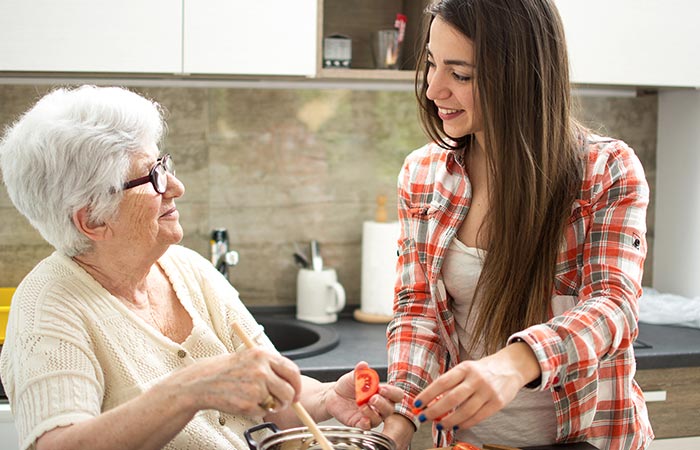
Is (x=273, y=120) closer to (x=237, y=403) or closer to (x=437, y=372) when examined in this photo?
(x=437, y=372)

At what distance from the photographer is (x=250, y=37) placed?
2.28 metres

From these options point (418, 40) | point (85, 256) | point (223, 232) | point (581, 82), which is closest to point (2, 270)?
point (223, 232)

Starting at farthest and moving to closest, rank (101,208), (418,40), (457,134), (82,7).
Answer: (418,40) < (82,7) < (457,134) < (101,208)

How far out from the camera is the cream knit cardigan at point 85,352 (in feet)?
4.37

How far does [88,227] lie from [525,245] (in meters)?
0.78

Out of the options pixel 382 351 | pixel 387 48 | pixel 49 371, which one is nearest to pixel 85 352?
pixel 49 371

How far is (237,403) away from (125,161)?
51 cm

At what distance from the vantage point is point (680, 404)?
2.29 metres

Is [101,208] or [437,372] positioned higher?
[101,208]

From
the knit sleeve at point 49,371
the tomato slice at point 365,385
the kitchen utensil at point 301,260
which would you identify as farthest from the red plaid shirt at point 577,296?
the kitchen utensil at point 301,260

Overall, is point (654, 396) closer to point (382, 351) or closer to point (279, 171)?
point (382, 351)

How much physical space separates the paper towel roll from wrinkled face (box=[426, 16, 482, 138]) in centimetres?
104

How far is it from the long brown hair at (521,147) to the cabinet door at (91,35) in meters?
0.93

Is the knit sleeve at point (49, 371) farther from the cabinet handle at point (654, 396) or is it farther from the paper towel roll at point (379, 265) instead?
the cabinet handle at point (654, 396)
